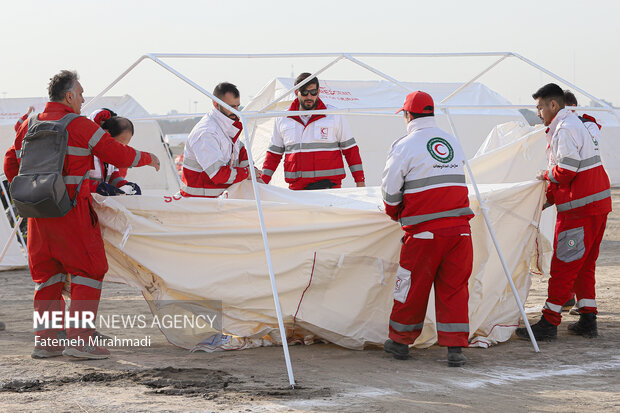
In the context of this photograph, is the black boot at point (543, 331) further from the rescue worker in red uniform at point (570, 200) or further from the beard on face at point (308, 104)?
the beard on face at point (308, 104)

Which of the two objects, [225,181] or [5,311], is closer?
[225,181]

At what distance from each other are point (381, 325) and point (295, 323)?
63 centimetres

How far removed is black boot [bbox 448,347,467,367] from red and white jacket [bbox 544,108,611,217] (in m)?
1.68

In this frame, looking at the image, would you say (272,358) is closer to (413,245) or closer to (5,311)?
(413,245)

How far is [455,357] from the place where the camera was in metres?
5.47

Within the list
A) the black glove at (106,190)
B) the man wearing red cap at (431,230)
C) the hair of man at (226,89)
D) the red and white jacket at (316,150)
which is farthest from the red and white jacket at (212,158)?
the man wearing red cap at (431,230)

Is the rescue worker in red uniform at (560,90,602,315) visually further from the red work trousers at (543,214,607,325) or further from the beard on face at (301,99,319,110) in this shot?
the beard on face at (301,99,319,110)

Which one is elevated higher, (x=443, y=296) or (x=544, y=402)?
(x=443, y=296)

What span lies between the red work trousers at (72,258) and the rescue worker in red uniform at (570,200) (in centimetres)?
331

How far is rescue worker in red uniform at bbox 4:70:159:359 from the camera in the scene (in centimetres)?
548

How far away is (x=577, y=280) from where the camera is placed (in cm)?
667

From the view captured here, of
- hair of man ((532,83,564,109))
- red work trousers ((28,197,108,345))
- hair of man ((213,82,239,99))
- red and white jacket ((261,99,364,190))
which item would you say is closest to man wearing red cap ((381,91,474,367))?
hair of man ((532,83,564,109))

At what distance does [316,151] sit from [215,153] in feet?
5.30

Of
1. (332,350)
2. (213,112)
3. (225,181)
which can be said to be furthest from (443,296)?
(213,112)
